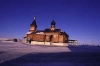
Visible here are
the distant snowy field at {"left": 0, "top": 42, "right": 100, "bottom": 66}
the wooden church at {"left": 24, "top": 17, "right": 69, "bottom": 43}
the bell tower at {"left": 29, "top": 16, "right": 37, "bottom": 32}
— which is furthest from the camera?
the bell tower at {"left": 29, "top": 16, "right": 37, "bottom": 32}

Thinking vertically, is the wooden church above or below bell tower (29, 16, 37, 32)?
below

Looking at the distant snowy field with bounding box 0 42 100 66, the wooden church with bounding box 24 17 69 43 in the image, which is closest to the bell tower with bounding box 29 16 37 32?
the wooden church with bounding box 24 17 69 43

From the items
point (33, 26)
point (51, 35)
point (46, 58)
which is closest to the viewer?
point (46, 58)

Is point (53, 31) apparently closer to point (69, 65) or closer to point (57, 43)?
point (57, 43)

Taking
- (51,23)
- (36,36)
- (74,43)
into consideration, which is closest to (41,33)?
(36,36)

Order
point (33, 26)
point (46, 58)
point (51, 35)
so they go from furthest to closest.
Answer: point (33, 26) → point (51, 35) → point (46, 58)

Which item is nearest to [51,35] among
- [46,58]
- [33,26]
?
[33,26]

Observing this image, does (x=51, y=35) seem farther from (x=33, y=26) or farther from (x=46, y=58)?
(x=46, y=58)

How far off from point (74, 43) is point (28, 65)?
62889 millimetres

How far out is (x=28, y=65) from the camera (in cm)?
909

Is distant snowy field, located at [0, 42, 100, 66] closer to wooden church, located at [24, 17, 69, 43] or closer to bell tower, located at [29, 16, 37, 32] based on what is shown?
wooden church, located at [24, 17, 69, 43]

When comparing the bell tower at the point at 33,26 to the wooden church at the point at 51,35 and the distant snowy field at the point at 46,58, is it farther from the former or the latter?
the distant snowy field at the point at 46,58

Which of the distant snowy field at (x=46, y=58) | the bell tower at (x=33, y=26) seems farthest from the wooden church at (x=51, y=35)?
the distant snowy field at (x=46, y=58)

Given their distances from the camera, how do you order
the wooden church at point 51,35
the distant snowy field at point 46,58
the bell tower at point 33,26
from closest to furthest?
the distant snowy field at point 46,58 < the wooden church at point 51,35 < the bell tower at point 33,26
